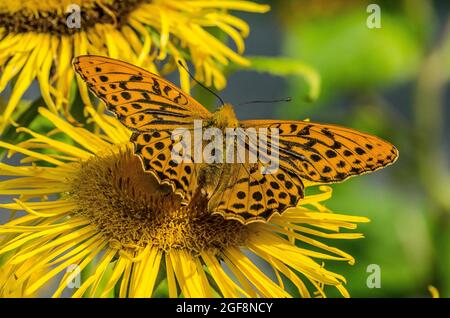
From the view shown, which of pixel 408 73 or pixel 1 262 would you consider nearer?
pixel 1 262

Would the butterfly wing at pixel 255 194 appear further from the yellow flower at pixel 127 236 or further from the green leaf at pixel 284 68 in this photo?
the green leaf at pixel 284 68

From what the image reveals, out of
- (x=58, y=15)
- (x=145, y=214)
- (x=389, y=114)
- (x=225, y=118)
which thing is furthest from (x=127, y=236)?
(x=389, y=114)

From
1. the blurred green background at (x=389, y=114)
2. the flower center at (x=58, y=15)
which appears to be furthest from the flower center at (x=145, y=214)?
the blurred green background at (x=389, y=114)

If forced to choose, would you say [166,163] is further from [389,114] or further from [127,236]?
[389,114]

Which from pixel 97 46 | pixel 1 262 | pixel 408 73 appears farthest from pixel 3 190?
pixel 408 73

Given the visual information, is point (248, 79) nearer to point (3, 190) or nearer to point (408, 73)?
point (408, 73)
